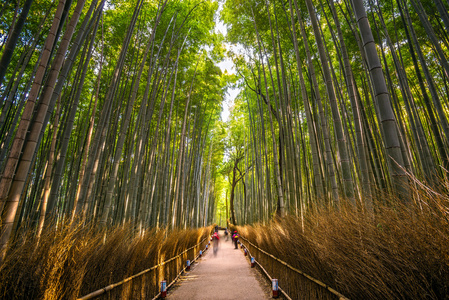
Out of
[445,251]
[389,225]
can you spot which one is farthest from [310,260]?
[445,251]

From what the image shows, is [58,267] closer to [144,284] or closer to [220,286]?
[144,284]

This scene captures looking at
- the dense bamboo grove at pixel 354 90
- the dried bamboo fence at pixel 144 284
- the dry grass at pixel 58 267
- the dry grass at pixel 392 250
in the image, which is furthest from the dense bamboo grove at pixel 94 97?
the dry grass at pixel 392 250

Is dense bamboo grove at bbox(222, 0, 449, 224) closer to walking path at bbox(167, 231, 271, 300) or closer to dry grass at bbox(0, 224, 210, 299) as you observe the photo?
walking path at bbox(167, 231, 271, 300)

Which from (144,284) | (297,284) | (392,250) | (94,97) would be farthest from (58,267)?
(94,97)

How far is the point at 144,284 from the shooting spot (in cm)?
262

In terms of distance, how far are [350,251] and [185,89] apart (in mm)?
7033

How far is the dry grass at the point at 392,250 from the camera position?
874 mm

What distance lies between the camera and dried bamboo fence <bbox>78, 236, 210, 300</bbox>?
182 cm

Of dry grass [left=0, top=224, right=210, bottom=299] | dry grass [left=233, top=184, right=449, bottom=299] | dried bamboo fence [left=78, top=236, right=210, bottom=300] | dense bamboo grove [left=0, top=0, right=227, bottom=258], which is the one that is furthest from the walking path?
dry grass [left=233, top=184, right=449, bottom=299]

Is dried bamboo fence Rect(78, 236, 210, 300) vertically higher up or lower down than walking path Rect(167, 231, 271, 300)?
higher up

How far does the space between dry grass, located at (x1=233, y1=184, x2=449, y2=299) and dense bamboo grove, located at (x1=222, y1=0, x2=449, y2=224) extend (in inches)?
5.0

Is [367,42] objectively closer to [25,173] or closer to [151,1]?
[25,173]

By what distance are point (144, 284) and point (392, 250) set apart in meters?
2.66

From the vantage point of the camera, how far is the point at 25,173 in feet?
4.56
